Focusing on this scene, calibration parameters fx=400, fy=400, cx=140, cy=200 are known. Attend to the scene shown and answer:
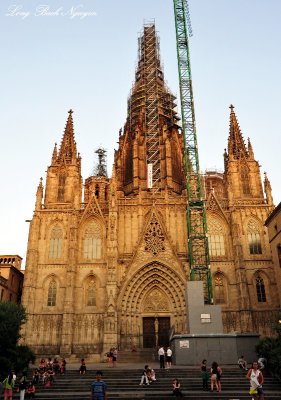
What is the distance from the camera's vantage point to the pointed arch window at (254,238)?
39312 millimetres

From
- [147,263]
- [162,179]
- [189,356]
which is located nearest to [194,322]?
[189,356]

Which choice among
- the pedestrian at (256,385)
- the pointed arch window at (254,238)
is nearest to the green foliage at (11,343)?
the pedestrian at (256,385)

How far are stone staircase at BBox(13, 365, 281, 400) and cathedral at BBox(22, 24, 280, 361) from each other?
12.3 m

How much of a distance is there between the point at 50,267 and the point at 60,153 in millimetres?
13479

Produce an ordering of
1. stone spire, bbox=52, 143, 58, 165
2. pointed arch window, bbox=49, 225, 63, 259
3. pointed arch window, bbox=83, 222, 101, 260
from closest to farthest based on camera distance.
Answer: pointed arch window, bbox=49, 225, 63, 259, pointed arch window, bbox=83, 222, 101, 260, stone spire, bbox=52, 143, 58, 165

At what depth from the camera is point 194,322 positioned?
94.0 ft

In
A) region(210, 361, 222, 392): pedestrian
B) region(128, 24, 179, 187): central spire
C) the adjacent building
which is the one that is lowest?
region(210, 361, 222, 392): pedestrian

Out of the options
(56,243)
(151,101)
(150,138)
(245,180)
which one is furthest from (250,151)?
(56,243)

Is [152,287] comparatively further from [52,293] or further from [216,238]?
[52,293]

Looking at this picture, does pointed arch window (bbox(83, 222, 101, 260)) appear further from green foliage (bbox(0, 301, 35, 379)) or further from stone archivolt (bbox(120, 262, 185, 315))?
green foliage (bbox(0, 301, 35, 379))

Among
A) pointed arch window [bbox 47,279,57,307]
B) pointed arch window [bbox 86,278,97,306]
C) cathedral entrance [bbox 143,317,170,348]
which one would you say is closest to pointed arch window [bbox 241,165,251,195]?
cathedral entrance [bbox 143,317,170,348]

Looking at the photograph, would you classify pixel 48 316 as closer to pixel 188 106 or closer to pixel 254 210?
pixel 254 210

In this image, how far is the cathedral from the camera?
119 ft

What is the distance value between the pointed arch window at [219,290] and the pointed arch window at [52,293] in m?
15.2
